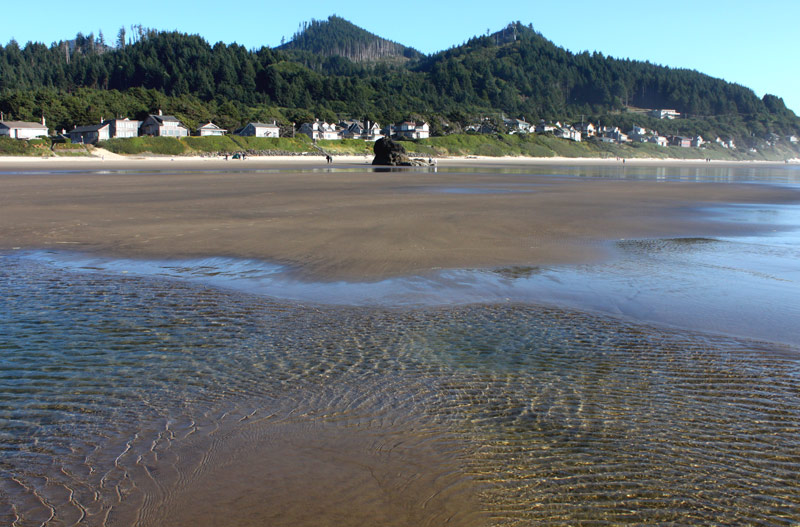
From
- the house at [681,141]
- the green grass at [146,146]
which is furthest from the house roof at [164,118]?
A: the house at [681,141]

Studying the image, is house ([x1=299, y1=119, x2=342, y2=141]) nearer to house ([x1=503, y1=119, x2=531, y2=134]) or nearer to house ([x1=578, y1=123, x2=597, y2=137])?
house ([x1=503, y1=119, x2=531, y2=134])

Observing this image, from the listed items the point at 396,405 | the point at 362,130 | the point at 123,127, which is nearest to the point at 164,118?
the point at 123,127

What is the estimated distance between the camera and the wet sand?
11320mm

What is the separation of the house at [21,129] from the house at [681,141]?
536 feet

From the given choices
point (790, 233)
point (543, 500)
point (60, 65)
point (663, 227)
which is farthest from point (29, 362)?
point (60, 65)

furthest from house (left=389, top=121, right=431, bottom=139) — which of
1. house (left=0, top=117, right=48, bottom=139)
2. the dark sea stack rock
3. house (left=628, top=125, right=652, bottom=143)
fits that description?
house (left=628, top=125, right=652, bottom=143)

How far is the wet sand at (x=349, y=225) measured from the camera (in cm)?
1132

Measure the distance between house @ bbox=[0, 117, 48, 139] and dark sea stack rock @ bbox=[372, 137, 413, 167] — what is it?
5207 cm

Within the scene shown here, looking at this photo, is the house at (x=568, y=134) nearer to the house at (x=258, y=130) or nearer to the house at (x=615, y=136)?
the house at (x=615, y=136)

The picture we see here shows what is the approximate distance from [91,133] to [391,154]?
5066 centimetres

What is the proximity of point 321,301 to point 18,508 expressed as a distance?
492cm

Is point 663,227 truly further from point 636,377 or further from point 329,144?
point 329,144

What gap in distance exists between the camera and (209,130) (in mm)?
100062

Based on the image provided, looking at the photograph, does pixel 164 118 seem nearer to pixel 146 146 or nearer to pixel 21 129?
pixel 146 146
